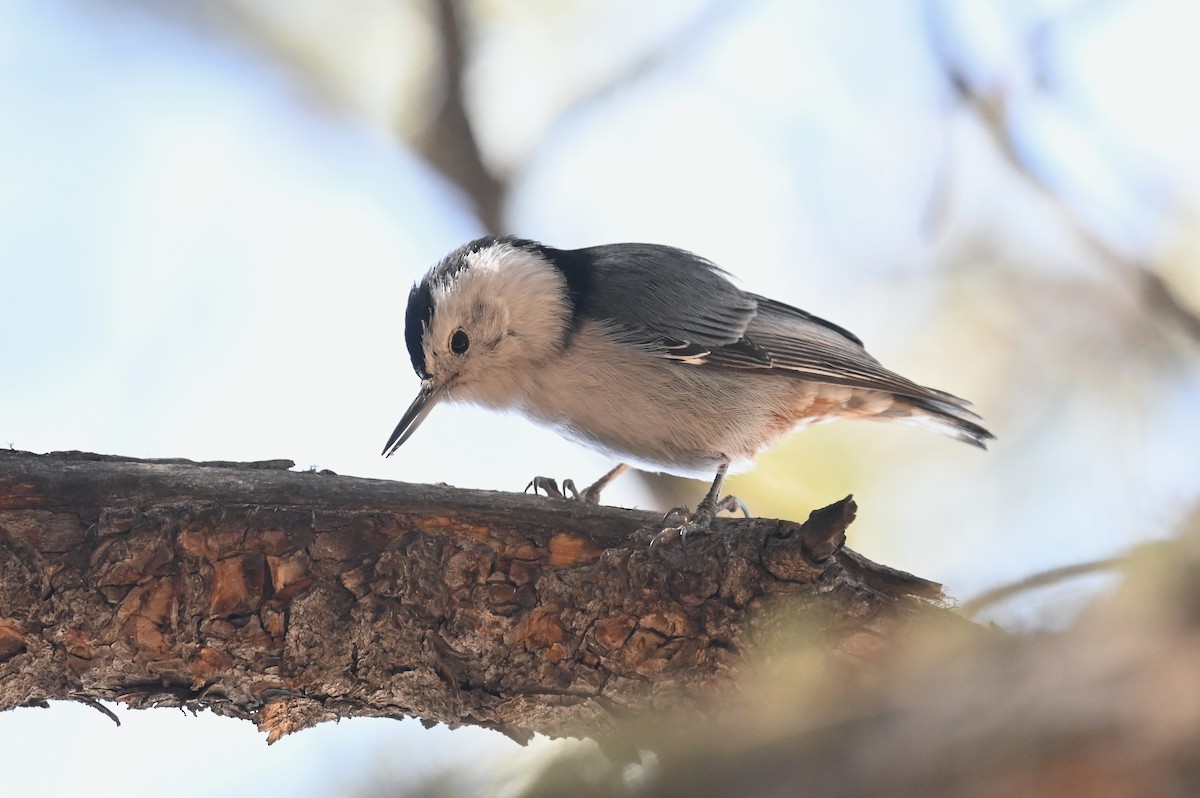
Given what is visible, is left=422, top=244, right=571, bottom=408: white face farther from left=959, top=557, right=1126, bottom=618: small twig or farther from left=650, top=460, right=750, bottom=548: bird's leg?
left=959, top=557, right=1126, bottom=618: small twig

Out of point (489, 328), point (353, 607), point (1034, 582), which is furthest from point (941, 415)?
point (1034, 582)

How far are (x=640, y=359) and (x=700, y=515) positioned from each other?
51 cm

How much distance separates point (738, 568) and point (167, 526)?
0.83 m

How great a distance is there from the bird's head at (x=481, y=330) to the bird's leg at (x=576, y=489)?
189 mm

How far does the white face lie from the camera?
2.13 meters

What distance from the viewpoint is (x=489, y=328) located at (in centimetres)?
217

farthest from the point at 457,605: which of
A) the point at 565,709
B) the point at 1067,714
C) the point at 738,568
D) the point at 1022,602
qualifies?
the point at 1067,714

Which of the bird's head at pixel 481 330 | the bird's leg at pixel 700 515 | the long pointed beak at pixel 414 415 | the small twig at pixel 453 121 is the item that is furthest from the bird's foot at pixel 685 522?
the small twig at pixel 453 121

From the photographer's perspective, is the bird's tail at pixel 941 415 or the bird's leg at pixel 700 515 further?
the bird's tail at pixel 941 415

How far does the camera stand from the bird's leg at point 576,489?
2.13 metres

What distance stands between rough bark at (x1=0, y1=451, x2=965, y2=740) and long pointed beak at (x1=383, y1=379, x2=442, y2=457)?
62cm

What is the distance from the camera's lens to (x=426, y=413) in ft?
7.13

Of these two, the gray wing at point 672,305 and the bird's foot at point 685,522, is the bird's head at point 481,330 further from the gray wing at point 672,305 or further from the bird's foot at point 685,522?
the bird's foot at point 685,522

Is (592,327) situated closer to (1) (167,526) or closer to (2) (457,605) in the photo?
(2) (457,605)
